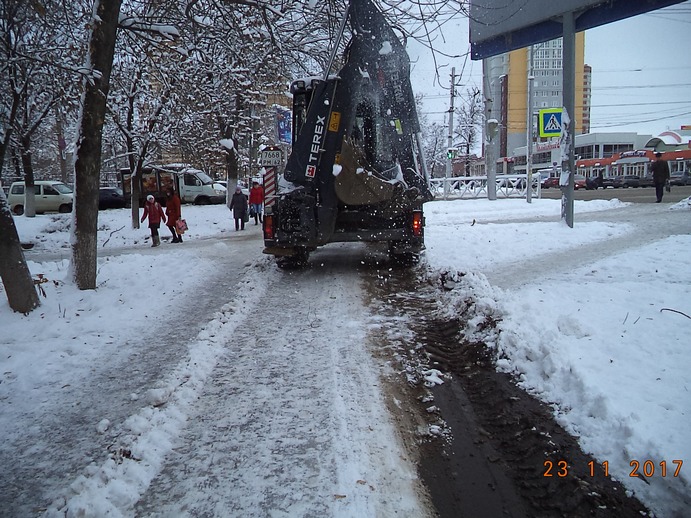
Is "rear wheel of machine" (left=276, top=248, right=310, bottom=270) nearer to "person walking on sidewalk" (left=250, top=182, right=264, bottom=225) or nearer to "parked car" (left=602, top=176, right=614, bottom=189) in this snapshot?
"person walking on sidewalk" (left=250, top=182, right=264, bottom=225)

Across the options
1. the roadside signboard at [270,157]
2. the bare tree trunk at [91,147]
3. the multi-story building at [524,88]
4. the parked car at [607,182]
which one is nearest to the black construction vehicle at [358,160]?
the bare tree trunk at [91,147]

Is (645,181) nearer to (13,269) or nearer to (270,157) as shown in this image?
(270,157)

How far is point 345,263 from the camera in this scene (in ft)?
31.9

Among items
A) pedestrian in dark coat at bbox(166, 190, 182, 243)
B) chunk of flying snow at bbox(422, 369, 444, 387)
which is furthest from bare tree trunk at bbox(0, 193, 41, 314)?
pedestrian in dark coat at bbox(166, 190, 182, 243)

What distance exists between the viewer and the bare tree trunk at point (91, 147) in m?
6.39

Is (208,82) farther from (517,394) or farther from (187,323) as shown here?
(517,394)

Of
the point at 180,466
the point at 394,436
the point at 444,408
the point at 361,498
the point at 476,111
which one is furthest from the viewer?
the point at 476,111

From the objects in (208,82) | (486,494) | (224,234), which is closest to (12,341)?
(486,494)

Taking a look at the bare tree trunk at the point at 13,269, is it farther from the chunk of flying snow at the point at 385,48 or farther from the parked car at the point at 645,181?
the parked car at the point at 645,181

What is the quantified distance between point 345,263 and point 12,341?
19.9ft

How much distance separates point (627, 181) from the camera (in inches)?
1791
